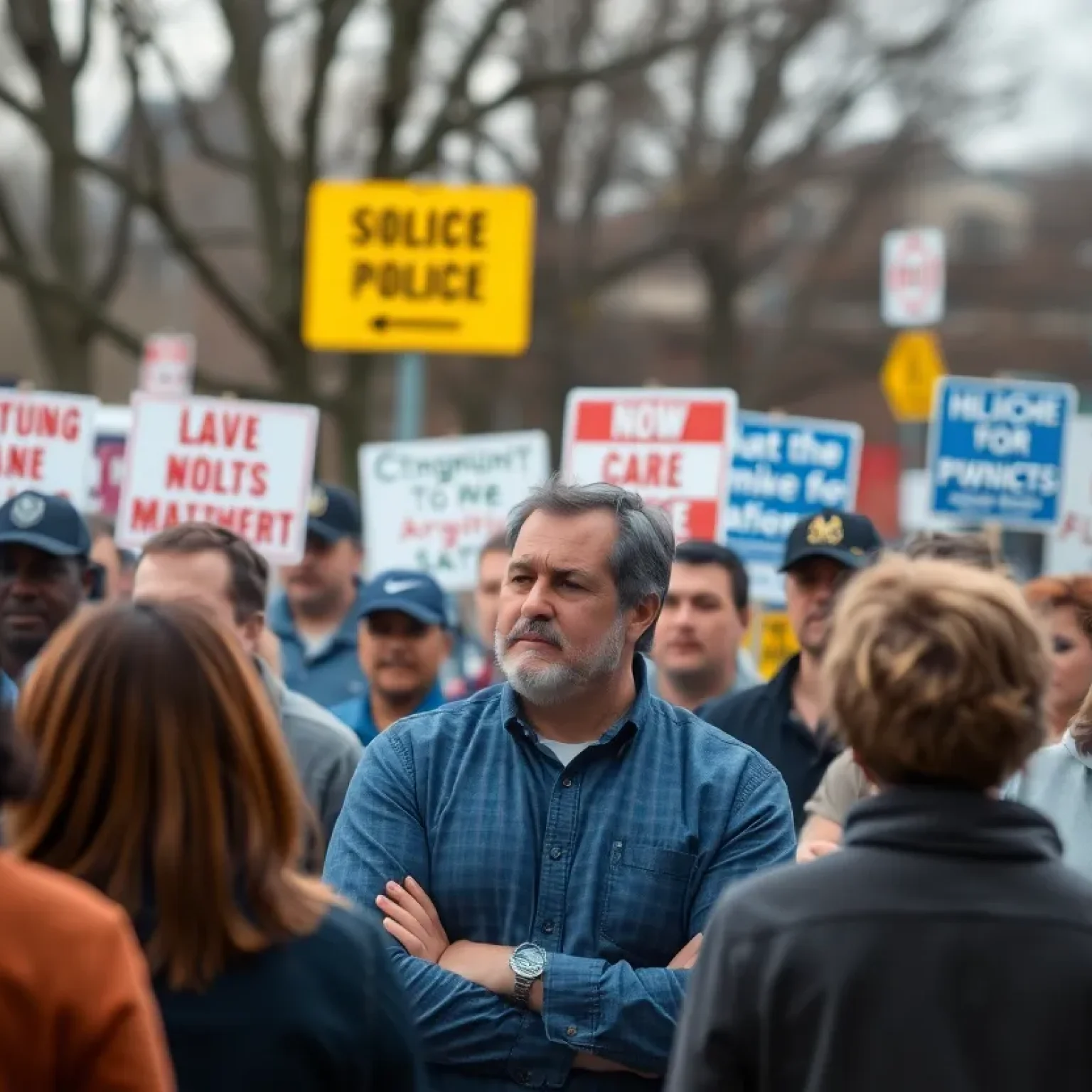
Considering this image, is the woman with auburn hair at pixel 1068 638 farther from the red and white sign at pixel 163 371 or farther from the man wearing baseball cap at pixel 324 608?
the red and white sign at pixel 163 371

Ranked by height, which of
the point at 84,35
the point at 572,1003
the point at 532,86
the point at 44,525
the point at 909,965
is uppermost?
the point at 84,35

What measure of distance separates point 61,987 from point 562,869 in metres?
1.84

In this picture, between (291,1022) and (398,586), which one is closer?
(291,1022)

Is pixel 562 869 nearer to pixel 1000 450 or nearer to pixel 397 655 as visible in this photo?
pixel 397 655

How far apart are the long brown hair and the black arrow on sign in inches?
319

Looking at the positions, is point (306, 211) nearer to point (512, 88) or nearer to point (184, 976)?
point (512, 88)

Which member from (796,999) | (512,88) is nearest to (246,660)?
(796,999)

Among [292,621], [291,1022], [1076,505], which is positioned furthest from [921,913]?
[1076,505]

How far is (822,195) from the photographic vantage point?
45344 mm

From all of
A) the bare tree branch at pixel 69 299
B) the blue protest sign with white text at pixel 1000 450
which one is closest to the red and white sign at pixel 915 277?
the bare tree branch at pixel 69 299

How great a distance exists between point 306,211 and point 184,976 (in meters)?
15.9

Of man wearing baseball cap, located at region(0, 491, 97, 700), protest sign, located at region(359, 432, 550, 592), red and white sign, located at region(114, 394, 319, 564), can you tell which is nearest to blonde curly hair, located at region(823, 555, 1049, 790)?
man wearing baseball cap, located at region(0, 491, 97, 700)

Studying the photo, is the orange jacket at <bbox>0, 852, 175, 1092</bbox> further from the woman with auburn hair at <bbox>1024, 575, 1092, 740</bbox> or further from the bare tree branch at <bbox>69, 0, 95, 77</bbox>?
the bare tree branch at <bbox>69, 0, 95, 77</bbox>

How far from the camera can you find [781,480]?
10.8m
